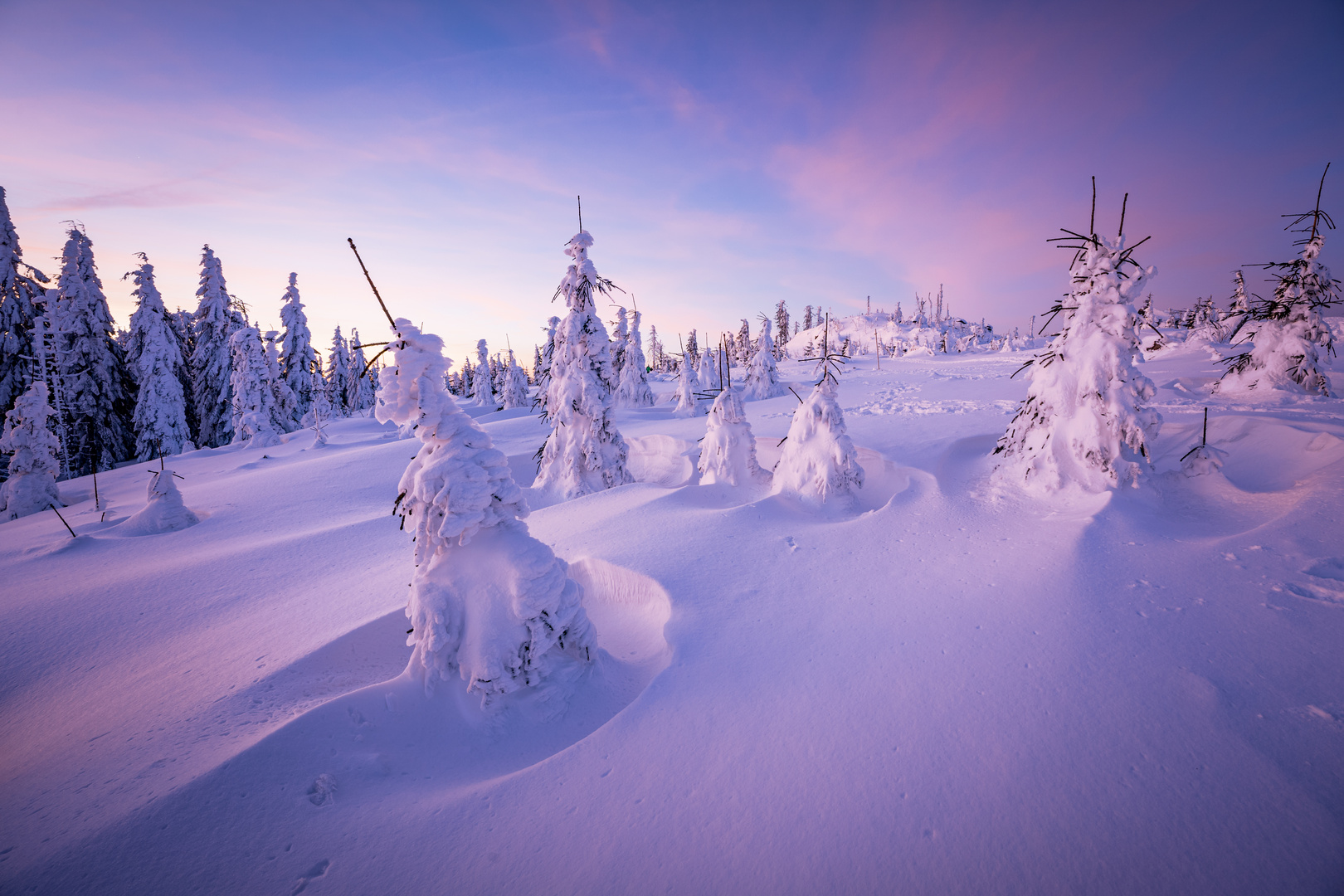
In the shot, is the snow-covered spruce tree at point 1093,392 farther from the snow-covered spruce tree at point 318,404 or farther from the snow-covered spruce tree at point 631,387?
the snow-covered spruce tree at point 318,404

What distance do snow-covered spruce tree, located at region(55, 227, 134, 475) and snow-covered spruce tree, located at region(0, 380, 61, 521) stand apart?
543 inches

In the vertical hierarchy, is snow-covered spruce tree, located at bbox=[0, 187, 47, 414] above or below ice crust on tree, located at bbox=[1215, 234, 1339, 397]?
→ above

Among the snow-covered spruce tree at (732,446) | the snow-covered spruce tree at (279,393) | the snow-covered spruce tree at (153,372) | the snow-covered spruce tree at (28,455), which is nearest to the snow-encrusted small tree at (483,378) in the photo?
the snow-covered spruce tree at (279,393)

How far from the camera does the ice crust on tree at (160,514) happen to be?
1108cm

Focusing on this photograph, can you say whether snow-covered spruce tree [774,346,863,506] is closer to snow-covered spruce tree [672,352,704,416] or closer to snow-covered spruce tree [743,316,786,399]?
snow-covered spruce tree [672,352,704,416]

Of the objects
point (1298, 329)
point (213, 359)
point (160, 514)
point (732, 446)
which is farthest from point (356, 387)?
point (1298, 329)

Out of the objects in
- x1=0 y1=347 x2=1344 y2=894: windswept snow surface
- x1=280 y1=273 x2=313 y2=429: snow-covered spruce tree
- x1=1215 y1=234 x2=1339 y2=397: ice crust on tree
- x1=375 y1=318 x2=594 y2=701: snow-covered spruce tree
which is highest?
x1=280 y1=273 x2=313 y2=429: snow-covered spruce tree

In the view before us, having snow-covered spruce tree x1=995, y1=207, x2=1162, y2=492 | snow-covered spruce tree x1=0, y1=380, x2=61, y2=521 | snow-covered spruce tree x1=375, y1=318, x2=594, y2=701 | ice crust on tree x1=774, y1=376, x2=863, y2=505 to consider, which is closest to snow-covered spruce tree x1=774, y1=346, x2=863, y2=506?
ice crust on tree x1=774, y1=376, x2=863, y2=505

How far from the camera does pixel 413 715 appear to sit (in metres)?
4.22

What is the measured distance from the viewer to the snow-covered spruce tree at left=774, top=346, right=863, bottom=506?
8898 millimetres

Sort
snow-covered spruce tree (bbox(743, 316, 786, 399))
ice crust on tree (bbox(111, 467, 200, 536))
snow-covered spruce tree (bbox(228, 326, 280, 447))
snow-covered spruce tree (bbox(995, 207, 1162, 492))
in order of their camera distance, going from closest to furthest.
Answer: snow-covered spruce tree (bbox(995, 207, 1162, 492)) → ice crust on tree (bbox(111, 467, 200, 536)) → snow-covered spruce tree (bbox(228, 326, 280, 447)) → snow-covered spruce tree (bbox(743, 316, 786, 399))

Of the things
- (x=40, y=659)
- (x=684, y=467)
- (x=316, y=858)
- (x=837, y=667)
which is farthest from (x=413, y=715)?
(x=684, y=467)

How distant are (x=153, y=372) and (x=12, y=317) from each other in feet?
17.6

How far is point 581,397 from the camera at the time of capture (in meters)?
14.0
